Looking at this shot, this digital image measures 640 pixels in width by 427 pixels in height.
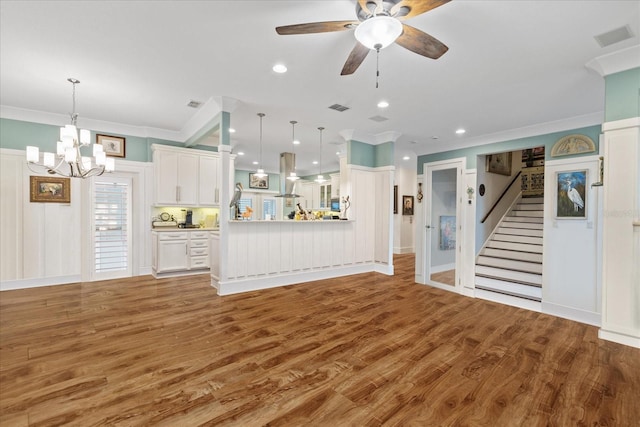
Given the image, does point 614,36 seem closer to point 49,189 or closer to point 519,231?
point 519,231

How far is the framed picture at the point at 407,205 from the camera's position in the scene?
9.71 meters

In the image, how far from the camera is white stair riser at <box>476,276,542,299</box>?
4.67 m

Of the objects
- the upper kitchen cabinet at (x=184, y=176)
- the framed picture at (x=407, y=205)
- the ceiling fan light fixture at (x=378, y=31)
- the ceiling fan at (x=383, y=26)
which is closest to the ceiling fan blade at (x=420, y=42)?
the ceiling fan at (x=383, y=26)

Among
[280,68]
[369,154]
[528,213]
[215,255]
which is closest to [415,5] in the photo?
[280,68]

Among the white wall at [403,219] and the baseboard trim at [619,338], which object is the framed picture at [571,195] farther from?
the white wall at [403,219]

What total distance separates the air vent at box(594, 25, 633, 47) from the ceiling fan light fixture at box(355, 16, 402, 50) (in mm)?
2108

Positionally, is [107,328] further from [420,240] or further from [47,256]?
[420,240]

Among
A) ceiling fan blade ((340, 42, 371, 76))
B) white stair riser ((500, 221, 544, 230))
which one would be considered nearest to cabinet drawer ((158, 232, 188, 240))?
ceiling fan blade ((340, 42, 371, 76))

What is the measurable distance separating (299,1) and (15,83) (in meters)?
4.29

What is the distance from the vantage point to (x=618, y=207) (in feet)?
9.63

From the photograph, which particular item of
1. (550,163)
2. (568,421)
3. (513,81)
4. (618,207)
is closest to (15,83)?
(513,81)

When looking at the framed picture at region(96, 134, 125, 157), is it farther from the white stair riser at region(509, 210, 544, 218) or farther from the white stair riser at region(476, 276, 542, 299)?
the white stair riser at region(509, 210, 544, 218)

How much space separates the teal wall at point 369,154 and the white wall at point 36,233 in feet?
15.3

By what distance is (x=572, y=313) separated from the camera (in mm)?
3994
